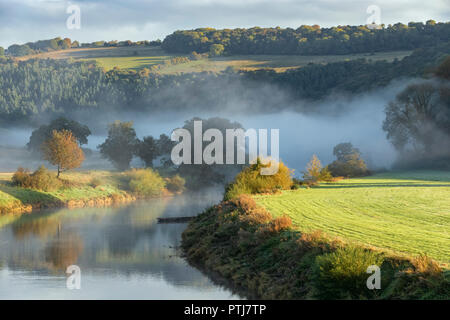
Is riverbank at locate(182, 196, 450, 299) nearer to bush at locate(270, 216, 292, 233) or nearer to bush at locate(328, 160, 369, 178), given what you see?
bush at locate(270, 216, 292, 233)

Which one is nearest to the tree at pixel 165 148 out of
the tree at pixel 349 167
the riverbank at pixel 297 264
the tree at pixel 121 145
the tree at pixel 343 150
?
the tree at pixel 121 145

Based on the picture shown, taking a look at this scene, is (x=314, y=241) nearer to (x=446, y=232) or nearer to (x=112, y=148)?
(x=446, y=232)

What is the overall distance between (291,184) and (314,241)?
22.7 meters

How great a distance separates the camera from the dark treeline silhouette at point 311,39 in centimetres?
11269

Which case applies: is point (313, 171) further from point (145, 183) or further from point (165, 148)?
point (165, 148)

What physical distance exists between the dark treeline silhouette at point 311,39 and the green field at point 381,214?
260ft

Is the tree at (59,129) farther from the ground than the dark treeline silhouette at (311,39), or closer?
closer

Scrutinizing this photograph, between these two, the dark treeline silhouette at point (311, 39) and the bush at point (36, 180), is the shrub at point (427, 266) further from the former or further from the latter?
the dark treeline silhouette at point (311, 39)

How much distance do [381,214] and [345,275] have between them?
442 inches

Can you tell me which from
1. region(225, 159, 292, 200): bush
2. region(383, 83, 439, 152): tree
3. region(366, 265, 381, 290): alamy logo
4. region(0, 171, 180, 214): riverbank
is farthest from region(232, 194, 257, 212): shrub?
region(383, 83, 439, 152): tree

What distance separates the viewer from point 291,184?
132 ft

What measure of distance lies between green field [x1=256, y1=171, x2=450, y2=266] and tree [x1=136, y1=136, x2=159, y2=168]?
46272 mm

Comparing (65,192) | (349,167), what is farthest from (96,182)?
(349,167)
